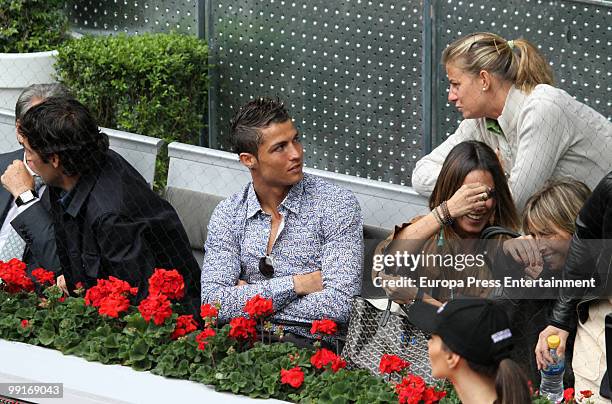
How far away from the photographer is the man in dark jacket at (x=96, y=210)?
5613 millimetres

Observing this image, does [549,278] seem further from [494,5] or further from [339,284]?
[494,5]

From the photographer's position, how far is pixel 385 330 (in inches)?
189

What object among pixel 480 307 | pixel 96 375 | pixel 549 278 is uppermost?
pixel 480 307

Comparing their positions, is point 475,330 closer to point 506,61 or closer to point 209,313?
point 209,313

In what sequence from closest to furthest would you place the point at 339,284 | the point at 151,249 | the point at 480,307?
1. the point at 480,307
2. the point at 339,284
3. the point at 151,249

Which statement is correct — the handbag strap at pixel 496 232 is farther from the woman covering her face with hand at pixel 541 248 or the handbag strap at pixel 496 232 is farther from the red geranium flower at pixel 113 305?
the red geranium flower at pixel 113 305

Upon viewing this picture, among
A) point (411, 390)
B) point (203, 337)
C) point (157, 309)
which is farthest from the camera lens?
point (157, 309)

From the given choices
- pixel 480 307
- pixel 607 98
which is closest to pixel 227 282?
pixel 480 307

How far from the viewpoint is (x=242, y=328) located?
15.9 feet

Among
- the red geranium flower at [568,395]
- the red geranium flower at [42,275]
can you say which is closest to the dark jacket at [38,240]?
the red geranium flower at [42,275]

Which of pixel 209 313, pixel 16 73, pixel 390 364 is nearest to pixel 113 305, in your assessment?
pixel 209 313

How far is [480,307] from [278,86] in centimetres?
436

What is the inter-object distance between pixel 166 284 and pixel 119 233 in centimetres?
68

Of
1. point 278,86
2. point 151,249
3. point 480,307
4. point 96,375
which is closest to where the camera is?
point 480,307
